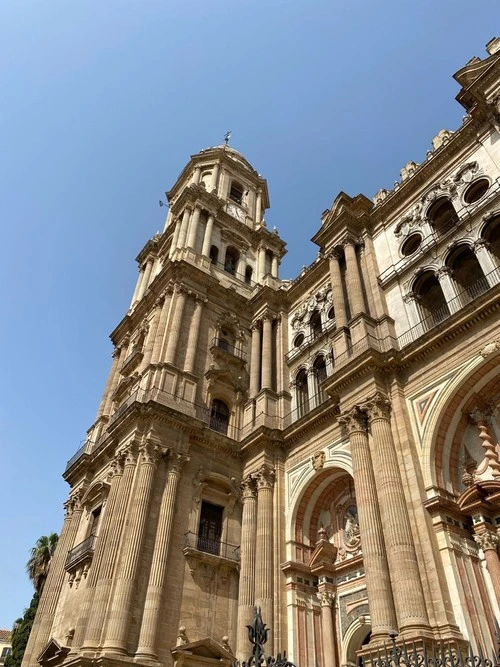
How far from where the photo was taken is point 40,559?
3434 cm

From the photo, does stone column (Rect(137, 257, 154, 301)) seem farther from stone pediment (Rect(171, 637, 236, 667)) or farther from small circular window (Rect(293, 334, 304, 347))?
stone pediment (Rect(171, 637, 236, 667))

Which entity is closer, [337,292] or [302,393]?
[337,292]

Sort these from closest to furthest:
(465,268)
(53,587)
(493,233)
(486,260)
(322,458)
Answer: (486,260) < (493,233) < (465,268) < (322,458) < (53,587)

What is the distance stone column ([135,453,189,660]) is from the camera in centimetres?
1555

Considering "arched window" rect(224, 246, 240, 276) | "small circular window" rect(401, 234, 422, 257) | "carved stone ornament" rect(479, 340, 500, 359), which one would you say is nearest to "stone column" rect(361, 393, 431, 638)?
"carved stone ornament" rect(479, 340, 500, 359)

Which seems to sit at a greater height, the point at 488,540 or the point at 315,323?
the point at 315,323

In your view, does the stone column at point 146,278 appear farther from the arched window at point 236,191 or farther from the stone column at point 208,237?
the arched window at point 236,191

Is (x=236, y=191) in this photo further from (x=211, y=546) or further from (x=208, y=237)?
(x=211, y=546)

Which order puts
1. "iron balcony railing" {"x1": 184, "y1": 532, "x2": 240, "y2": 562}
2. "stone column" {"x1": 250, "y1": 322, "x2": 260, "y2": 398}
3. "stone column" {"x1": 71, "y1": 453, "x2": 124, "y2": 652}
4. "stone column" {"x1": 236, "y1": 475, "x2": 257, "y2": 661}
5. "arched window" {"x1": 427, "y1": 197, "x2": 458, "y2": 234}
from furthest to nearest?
"stone column" {"x1": 250, "y1": 322, "x2": 260, "y2": 398}
"arched window" {"x1": 427, "y1": 197, "x2": 458, "y2": 234}
"iron balcony railing" {"x1": 184, "y1": 532, "x2": 240, "y2": 562}
"stone column" {"x1": 236, "y1": 475, "x2": 257, "y2": 661}
"stone column" {"x1": 71, "y1": 453, "x2": 124, "y2": 652}

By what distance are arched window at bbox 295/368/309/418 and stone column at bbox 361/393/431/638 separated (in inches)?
240

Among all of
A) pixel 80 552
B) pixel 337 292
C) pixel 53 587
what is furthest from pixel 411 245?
pixel 53 587

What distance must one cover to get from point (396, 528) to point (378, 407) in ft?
12.5

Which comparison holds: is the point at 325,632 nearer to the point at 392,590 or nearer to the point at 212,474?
the point at 392,590

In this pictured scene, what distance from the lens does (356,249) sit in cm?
2239
